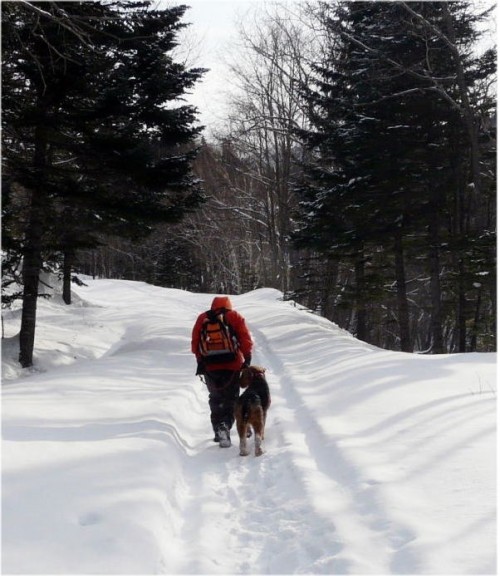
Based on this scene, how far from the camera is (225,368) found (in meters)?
6.31

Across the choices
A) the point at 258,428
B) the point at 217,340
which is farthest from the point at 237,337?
the point at 258,428

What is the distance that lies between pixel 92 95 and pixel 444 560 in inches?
467

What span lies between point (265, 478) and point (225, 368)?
→ 1700mm

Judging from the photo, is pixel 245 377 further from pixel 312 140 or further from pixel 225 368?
pixel 312 140

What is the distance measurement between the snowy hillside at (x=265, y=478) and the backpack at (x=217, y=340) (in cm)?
115

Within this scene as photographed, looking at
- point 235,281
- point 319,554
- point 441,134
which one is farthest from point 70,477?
point 235,281

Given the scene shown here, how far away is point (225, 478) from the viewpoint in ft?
16.6

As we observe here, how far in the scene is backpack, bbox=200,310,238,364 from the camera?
20.5ft

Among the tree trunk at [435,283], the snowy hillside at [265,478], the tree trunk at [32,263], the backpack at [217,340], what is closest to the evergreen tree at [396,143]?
the tree trunk at [435,283]

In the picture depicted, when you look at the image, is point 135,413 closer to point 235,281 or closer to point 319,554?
point 319,554

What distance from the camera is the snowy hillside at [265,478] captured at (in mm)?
3346

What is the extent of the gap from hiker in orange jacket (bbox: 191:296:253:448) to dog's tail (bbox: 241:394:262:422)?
535mm

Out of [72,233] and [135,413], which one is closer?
[135,413]

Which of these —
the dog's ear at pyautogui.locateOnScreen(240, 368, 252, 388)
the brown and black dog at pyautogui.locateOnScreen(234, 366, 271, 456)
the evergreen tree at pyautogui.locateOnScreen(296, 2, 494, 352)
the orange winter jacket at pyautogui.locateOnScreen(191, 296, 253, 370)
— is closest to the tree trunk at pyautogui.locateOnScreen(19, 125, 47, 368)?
the orange winter jacket at pyautogui.locateOnScreen(191, 296, 253, 370)
